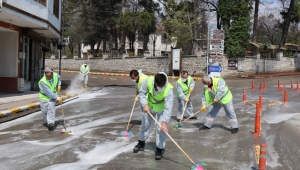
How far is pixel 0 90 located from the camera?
1647 centimetres

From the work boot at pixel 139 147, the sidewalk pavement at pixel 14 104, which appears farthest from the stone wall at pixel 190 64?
the work boot at pixel 139 147

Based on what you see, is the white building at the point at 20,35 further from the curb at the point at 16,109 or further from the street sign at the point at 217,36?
the street sign at the point at 217,36

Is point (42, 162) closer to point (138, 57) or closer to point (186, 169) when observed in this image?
point (186, 169)

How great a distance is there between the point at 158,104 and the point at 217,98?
8.14 feet

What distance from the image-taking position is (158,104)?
627cm

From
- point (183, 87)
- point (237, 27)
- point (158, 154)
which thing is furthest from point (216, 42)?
point (158, 154)

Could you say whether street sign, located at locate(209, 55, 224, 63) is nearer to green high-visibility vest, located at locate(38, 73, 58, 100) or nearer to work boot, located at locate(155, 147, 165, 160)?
green high-visibility vest, located at locate(38, 73, 58, 100)

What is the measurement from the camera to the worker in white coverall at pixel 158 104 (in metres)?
5.91

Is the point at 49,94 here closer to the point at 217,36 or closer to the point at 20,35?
the point at 20,35

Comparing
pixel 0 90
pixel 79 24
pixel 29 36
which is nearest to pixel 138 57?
pixel 79 24

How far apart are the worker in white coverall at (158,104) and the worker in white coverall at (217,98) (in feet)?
7.25

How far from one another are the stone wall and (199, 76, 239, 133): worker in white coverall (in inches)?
934

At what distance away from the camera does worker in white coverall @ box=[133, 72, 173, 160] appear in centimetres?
591

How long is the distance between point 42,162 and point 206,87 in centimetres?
450
